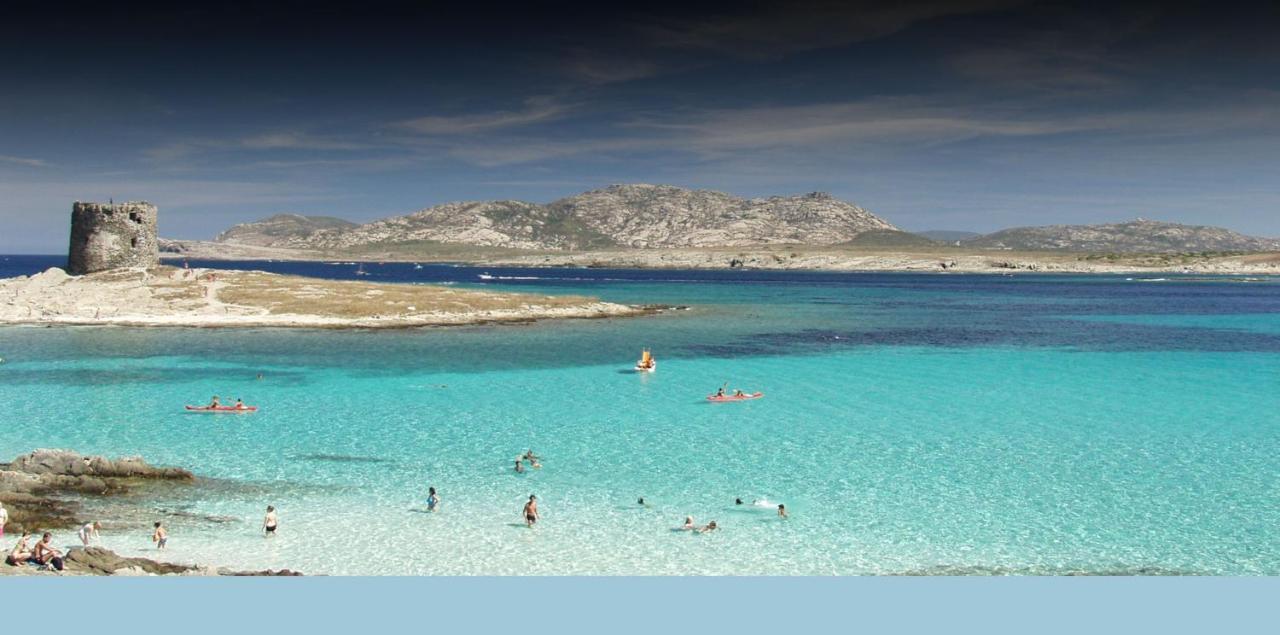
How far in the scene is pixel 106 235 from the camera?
284 ft

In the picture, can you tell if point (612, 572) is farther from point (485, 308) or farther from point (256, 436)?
point (485, 308)

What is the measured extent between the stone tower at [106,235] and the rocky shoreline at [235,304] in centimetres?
161

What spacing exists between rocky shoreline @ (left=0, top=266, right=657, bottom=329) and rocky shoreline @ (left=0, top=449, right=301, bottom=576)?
158 ft

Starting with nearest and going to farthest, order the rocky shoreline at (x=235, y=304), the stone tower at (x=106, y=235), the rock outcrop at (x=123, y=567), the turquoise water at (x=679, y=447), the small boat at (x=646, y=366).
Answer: the rock outcrop at (x=123, y=567)
the turquoise water at (x=679, y=447)
the small boat at (x=646, y=366)
the rocky shoreline at (x=235, y=304)
the stone tower at (x=106, y=235)

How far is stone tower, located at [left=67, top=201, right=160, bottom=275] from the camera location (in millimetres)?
86188

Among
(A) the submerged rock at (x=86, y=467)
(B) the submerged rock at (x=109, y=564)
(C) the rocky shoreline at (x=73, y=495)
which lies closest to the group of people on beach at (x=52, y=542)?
(C) the rocky shoreline at (x=73, y=495)

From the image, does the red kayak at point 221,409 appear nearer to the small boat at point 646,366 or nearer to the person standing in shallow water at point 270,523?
the person standing in shallow water at point 270,523

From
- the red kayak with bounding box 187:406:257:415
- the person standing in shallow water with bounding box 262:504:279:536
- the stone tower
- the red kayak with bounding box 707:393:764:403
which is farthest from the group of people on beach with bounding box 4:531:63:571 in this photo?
the stone tower

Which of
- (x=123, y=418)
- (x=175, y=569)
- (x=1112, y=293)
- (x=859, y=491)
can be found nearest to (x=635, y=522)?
(x=859, y=491)

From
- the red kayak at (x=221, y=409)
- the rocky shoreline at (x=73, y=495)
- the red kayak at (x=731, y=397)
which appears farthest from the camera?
the red kayak at (x=731, y=397)

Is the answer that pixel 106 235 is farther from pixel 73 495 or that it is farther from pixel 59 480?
pixel 73 495

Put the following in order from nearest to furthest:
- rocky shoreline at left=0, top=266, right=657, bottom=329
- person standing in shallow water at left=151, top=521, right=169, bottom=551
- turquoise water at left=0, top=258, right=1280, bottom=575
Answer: person standing in shallow water at left=151, top=521, right=169, bottom=551 → turquoise water at left=0, top=258, right=1280, bottom=575 → rocky shoreline at left=0, top=266, right=657, bottom=329

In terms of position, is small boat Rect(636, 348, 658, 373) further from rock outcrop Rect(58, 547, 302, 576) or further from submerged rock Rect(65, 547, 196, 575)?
submerged rock Rect(65, 547, 196, 575)

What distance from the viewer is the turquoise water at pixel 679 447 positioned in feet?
77.9
